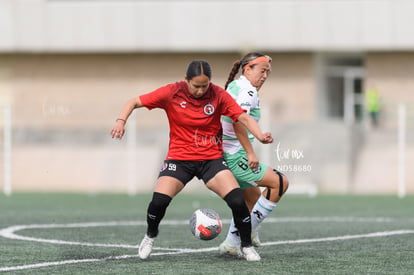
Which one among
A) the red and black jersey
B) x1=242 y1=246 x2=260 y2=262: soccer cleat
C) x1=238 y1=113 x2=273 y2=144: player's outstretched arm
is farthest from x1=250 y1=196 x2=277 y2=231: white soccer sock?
x1=238 y1=113 x2=273 y2=144: player's outstretched arm

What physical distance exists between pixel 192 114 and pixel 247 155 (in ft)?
2.24

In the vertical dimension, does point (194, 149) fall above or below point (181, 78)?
below

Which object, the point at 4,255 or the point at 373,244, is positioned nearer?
the point at 4,255

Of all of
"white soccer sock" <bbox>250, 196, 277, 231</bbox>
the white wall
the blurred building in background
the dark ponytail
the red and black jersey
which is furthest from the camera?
the white wall

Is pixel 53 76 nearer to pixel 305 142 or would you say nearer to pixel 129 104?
pixel 305 142

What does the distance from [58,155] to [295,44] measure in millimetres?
8283

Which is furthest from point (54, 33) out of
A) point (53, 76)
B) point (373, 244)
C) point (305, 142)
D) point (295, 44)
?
point (373, 244)

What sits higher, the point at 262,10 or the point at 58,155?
the point at 262,10

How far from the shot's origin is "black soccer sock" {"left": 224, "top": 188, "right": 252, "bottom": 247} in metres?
9.50

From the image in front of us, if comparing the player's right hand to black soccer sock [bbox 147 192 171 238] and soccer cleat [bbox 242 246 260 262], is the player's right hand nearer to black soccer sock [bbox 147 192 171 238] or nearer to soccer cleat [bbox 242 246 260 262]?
black soccer sock [bbox 147 192 171 238]

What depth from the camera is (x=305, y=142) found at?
26766mm

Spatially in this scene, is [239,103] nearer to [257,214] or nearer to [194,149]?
[194,149]

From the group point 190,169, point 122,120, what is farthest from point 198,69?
point 190,169

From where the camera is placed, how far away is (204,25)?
31.8m
